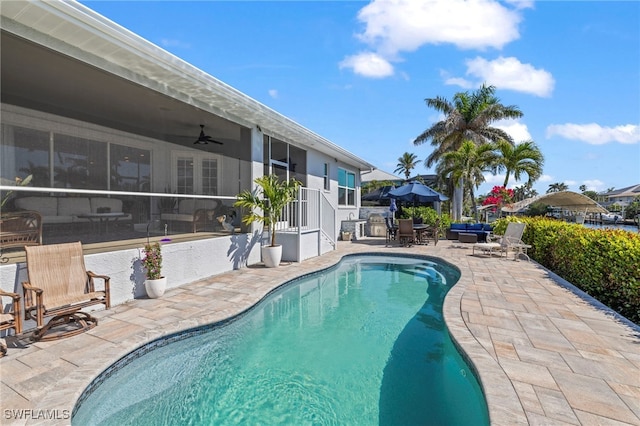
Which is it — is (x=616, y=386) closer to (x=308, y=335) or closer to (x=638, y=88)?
(x=308, y=335)

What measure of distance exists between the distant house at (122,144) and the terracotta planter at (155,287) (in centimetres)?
24

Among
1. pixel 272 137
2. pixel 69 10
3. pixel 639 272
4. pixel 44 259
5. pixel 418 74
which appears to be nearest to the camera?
pixel 69 10

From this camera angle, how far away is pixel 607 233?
5.77 m

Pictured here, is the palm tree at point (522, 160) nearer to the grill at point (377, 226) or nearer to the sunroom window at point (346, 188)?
the grill at point (377, 226)

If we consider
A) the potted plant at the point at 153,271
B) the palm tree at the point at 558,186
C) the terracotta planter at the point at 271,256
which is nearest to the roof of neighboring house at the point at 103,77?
the potted plant at the point at 153,271

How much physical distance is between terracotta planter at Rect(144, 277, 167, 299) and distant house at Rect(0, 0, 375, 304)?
244mm

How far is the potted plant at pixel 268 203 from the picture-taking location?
25.4 ft

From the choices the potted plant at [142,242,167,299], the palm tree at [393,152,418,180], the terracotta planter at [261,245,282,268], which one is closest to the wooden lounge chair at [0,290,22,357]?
the potted plant at [142,242,167,299]

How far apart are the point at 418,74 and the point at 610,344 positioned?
1027 centimetres

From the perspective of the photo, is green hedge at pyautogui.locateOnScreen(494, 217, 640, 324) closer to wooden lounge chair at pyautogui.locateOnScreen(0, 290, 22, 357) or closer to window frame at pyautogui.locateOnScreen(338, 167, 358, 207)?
wooden lounge chair at pyautogui.locateOnScreen(0, 290, 22, 357)

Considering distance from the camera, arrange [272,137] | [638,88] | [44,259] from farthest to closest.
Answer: [272,137], [638,88], [44,259]

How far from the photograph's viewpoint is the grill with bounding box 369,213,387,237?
1620cm

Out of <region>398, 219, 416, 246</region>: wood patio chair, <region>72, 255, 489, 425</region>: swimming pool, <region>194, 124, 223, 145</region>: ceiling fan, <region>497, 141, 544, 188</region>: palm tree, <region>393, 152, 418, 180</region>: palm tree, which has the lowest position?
<region>72, 255, 489, 425</region>: swimming pool

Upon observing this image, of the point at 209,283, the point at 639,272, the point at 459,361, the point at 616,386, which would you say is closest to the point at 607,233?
the point at 639,272
